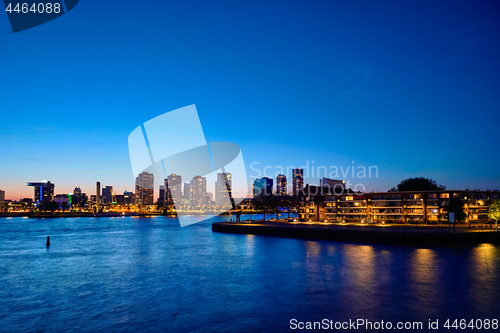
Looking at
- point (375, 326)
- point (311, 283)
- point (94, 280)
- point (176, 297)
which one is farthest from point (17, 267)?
point (375, 326)

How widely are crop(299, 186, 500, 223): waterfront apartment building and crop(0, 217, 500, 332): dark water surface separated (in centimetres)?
3976

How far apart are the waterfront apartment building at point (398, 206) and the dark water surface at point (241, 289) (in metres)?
39.8

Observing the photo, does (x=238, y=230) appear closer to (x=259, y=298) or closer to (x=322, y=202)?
(x=322, y=202)

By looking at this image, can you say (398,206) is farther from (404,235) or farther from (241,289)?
(241,289)

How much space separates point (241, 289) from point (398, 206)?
76.6 m

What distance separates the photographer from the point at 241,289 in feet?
96.1

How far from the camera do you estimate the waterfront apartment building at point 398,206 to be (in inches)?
3452

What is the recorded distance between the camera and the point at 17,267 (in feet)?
135

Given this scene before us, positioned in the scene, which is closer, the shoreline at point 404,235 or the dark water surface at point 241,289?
the dark water surface at point 241,289

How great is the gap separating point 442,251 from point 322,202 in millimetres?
62884

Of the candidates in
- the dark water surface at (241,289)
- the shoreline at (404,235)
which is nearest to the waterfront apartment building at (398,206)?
the shoreline at (404,235)

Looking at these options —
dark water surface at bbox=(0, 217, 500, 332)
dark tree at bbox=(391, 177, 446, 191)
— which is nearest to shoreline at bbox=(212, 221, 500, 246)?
dark water surface at bbox=(0, 217, 500, 332)

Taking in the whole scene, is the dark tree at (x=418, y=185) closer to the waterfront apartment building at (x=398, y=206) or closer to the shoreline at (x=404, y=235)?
the waterfront apartment building at (x=398, y=206)

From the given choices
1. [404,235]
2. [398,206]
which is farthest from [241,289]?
[398,206]
